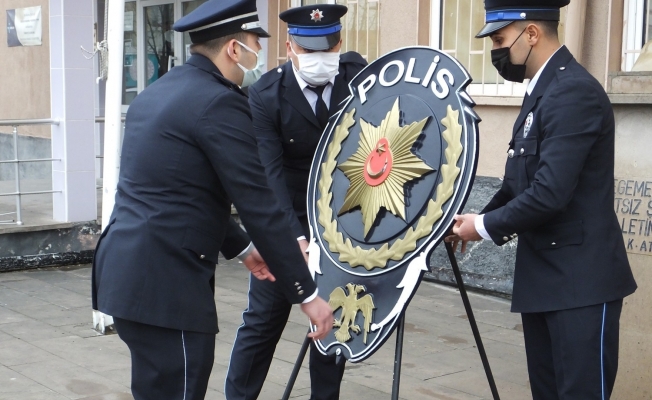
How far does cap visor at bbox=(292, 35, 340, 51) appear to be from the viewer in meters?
4.09

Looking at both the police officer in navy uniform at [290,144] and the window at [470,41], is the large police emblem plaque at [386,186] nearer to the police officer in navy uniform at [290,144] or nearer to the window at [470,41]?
the police officer in navy uniform at [290,144]

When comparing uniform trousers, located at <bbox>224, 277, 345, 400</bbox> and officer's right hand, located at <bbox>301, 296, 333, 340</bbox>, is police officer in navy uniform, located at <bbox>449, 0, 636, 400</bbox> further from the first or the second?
uniform trousers, located at <bbox>224, 277, 345, 400</bbox>

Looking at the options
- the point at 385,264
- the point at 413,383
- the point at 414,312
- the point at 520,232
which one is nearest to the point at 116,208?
the point at 385,264

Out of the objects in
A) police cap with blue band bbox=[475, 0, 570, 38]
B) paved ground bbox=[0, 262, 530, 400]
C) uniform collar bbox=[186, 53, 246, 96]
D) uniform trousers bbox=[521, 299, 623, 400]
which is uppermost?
police cap with blue band bbox=[475, 0, 570, 38]

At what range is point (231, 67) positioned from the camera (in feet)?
10.2

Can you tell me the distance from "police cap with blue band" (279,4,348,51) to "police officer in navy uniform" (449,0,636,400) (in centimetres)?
95

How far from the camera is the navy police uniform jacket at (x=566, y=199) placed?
10.1 ft

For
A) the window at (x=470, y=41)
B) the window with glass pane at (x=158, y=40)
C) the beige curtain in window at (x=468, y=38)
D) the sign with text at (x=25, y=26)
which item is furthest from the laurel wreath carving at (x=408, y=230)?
the sign with text at (x=25, y=26)

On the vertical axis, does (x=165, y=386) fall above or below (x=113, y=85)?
below

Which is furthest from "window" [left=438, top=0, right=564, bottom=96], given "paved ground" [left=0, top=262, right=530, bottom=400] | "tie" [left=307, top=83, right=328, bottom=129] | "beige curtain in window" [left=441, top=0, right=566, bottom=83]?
"tie" [left=307, top=83, right=328, bottom=129]

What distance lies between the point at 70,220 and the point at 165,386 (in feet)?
18.7

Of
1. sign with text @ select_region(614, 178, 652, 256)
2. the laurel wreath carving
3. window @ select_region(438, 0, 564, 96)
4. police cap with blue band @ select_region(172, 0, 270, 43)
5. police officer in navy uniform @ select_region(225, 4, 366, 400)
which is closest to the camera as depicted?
police cap with blue band @ select_region(172, 0, 270, 43)

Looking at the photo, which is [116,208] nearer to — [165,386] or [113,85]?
[165,386]

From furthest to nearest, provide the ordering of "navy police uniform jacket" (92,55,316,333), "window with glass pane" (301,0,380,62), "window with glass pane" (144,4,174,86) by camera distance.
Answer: "window with glass pane" (144,4,174,86) → "window with glass pane" (301,0,380,62) → "navy police uniform jacket" (92,55,316,333)
